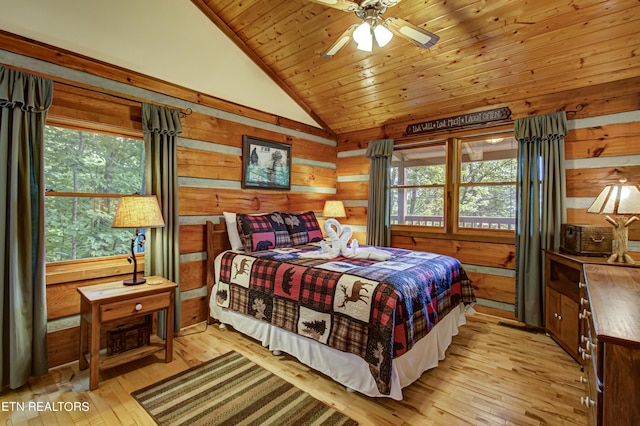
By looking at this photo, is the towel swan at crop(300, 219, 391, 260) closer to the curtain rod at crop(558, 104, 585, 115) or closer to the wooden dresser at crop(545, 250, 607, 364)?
the wooden dresser at crop(545, 250, 607, 364)

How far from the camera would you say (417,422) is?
69.0 inches

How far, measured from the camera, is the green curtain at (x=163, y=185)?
8.77 ft

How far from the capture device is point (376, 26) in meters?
2.05

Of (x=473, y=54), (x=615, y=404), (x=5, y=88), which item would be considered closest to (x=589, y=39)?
(x=473, y=54)

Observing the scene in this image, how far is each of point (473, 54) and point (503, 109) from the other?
876 mm

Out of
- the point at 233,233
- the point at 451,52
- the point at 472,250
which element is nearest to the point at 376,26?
the point at 451,52

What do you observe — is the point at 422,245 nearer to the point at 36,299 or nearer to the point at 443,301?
the point at 443,301

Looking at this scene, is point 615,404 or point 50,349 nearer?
point 615,404

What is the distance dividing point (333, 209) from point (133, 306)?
2808mm

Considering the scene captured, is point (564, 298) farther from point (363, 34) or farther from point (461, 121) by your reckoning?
point (363, 34)

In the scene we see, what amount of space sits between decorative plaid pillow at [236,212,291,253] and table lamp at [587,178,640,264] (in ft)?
9.09

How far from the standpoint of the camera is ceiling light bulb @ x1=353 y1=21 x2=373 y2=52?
2062 mm

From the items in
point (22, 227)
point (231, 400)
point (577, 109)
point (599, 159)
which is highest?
point (577, 109)

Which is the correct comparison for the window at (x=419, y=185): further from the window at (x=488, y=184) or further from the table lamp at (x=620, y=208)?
the table lamp at (x=620, y=208)
